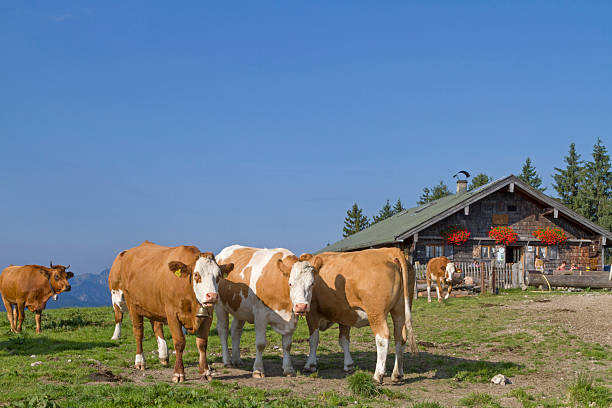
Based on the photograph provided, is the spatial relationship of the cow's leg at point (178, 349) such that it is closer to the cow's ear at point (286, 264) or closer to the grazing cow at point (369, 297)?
the cow's ear at point (286, 264)

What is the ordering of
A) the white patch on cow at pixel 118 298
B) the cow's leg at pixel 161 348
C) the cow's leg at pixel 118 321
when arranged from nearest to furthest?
the cow's leg at pixel 161 348, the white patch on cow at pixel 118 298, the cow's leg at pixel 118 321

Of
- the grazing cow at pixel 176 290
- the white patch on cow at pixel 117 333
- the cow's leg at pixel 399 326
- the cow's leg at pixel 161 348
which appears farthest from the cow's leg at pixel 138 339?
the cow's leg at pixel 399 326

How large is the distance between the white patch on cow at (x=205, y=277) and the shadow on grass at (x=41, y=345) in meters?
5.39

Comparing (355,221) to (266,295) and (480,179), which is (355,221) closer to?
(480,179)

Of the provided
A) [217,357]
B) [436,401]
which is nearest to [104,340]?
[217,357]

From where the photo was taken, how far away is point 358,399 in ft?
25.4

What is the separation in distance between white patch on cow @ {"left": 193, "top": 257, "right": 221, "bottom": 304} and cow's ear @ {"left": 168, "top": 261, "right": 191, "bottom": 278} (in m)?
0.23

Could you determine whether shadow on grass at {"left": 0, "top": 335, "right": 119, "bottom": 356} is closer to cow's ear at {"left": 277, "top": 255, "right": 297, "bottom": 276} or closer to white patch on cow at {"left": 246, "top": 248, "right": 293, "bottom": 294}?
white patch on cow at {"left": 246, "top": 248, "right": 293, "bottom": 294}

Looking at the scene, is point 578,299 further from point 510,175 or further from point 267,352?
point 267,352

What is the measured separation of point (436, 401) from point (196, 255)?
4302 mm

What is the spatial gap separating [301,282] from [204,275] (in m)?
1.53

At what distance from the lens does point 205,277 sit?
8.42m

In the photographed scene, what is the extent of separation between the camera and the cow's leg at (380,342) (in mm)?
8703

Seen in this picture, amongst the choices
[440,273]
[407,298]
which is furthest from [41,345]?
[440,273]
